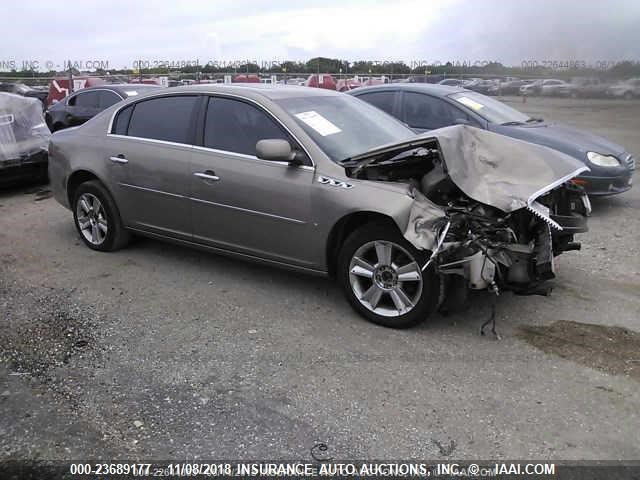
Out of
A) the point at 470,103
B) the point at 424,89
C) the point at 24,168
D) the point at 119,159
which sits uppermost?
the point at 424,89

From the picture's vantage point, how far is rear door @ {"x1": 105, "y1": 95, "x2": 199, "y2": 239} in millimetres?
4898

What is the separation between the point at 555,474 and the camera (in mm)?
2582

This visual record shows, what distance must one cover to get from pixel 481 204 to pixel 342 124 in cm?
145

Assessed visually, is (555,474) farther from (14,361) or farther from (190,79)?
(190,79)

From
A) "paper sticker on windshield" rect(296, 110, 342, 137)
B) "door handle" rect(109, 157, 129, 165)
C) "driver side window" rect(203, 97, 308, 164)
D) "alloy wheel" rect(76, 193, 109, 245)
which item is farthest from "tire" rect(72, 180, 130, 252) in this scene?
"paper sticker on windshield" rect(296, 110, 342, 137)

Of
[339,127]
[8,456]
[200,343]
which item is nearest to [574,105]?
[339,127]

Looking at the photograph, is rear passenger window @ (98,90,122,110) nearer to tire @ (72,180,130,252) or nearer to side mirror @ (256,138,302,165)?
tire @ (72,180,130,252)

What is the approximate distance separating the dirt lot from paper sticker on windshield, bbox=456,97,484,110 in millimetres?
2779

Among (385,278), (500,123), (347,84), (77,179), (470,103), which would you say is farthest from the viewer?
(347,84)

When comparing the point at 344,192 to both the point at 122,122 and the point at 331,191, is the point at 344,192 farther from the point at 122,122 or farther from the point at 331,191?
the point at 122,122

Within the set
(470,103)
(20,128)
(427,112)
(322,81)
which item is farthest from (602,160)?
(322,81)

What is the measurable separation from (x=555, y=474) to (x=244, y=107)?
3.41m

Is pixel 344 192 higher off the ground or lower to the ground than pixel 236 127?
lower

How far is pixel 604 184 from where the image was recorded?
22.1 ft
